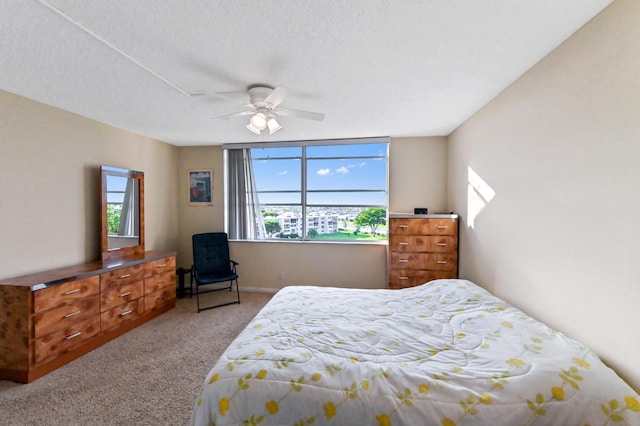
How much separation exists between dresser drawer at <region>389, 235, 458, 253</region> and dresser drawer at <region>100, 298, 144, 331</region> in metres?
3.27

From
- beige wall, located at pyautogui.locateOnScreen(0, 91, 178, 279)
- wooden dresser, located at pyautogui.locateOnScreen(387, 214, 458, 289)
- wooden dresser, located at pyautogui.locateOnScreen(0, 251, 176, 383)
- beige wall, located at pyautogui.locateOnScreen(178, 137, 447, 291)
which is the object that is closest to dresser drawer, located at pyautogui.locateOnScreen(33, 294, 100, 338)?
wooden dresser, located at pyautogui.locateOnScreen(0, 251, 176, 383)

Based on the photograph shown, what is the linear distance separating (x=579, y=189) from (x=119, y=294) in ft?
13.8

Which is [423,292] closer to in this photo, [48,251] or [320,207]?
[320,207]

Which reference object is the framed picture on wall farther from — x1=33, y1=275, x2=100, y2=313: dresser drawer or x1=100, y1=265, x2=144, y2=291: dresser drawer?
x1=33, y1=275, x2=100, y2=313: dresser drawer

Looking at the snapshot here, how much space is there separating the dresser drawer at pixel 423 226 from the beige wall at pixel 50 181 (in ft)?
12.3

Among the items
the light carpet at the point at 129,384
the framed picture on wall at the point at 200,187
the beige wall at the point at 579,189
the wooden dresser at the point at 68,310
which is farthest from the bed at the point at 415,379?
the framed picture on wall at the point at 200,187

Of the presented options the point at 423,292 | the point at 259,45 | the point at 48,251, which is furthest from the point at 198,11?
the point at 48,251

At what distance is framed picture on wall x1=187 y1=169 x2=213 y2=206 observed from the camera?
475cm

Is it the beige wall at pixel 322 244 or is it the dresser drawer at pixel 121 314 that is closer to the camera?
the dresser drawer at pixel 121 314

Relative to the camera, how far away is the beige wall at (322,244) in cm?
419

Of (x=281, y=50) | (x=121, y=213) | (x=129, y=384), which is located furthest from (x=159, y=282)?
(x=281, y=50)

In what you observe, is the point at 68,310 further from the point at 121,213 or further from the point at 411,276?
the point at 411,276

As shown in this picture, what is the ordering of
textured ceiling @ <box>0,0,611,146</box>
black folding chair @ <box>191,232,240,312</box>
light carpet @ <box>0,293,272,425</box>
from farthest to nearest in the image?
black folding chair @ <box>191,232,240,312</box>
light carpet @ <box>0,293,272,425</box>
textured ceiling @ <box>0,0,611,146</box>

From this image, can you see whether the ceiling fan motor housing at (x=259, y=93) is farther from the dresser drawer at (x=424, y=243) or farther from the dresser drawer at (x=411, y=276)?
the dresser drawer at (x=411, y=276)
